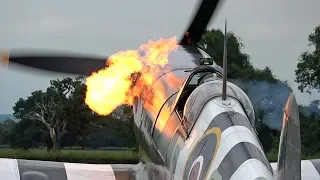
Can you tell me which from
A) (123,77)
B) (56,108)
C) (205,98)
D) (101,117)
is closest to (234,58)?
(123,77)

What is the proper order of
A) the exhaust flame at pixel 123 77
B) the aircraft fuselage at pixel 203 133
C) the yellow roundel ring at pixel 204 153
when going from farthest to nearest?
the exhaust flame at pixel 123 77 → the yellow roundel ring at pixel 204 153 → the aircraft fuselage at pixel 203 133

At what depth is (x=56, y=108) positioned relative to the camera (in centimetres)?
3053

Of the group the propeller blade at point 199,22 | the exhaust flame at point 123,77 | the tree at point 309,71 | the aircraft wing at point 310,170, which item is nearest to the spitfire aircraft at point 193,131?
the propeller blade at point 199,22

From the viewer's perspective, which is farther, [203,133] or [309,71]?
[309,71]

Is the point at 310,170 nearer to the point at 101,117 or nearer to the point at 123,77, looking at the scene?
the point at 123,77

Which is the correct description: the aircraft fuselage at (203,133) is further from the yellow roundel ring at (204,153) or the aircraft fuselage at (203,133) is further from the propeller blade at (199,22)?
the propeller blade at (199,22)

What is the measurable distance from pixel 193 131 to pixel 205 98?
16.4 inches

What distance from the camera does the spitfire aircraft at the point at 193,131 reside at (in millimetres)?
6375

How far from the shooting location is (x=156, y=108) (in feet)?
31.2

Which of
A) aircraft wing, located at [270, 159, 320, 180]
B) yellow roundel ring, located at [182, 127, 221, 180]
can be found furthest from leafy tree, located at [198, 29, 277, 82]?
yellow roundel ring, located at [182, 127, 221, 180]

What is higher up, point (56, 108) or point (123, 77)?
point (123, 77)

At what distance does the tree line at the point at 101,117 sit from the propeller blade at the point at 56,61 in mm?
5312

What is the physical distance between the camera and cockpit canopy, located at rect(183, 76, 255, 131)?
773 cm

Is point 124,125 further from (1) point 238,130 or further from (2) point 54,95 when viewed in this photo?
(1) point 238,130
